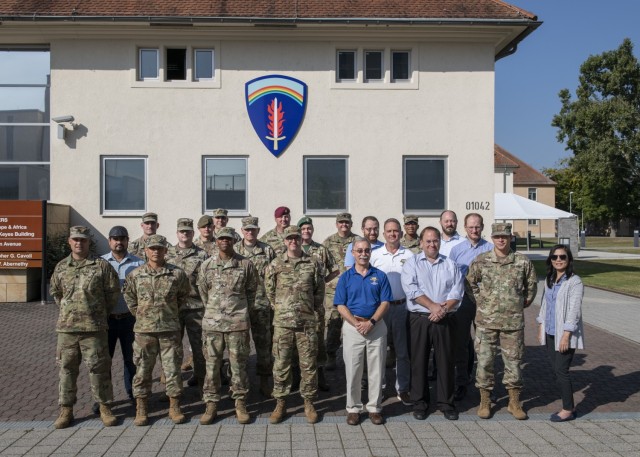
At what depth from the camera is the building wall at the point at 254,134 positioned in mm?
14430

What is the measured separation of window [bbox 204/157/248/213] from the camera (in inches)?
575

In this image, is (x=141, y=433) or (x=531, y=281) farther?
(x=531, y=281)

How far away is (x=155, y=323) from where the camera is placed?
18.0ft

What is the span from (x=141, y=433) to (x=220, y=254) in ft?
5.79

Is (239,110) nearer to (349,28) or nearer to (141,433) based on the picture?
(349,28)

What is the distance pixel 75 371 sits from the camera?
18.0 ft

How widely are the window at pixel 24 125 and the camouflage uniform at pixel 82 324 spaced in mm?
10743

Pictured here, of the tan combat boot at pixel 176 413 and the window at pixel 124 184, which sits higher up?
the window at pixel 124 184

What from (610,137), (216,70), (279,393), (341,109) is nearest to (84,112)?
(216,70)

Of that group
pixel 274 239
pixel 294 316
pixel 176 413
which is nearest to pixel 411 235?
pixel 274 239

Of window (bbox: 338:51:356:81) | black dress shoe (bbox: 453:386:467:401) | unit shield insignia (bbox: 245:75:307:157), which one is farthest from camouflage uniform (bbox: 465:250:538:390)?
window (bbox: 338:51:356:81)

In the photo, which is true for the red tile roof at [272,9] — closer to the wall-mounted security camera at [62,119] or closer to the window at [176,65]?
the window at [176,65]

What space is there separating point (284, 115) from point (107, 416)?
10.2 m

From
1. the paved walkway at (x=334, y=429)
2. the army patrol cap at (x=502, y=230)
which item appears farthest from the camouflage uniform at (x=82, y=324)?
the army patrol cap at (x=502, y=230)
